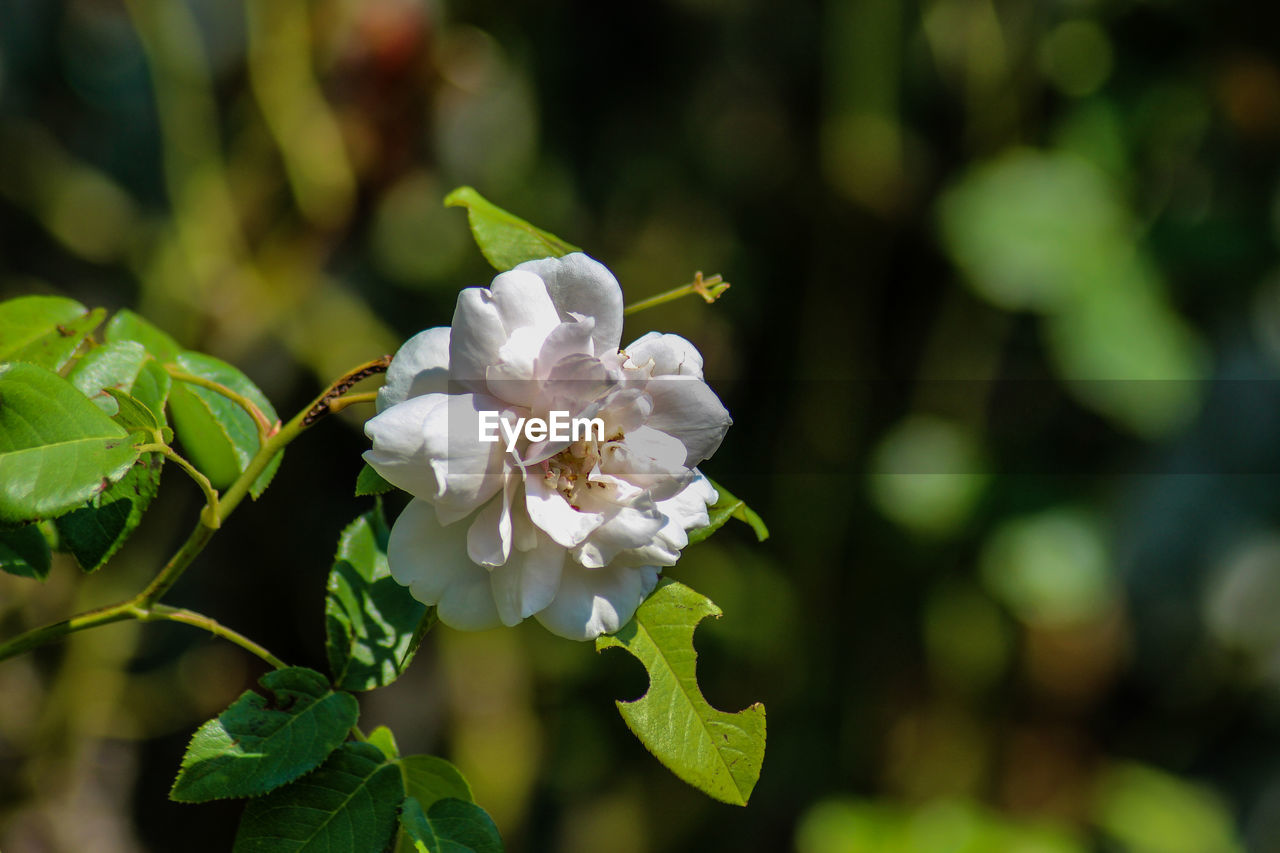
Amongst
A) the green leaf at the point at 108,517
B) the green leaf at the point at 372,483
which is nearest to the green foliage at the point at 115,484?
the green leaf at the point at 108,517

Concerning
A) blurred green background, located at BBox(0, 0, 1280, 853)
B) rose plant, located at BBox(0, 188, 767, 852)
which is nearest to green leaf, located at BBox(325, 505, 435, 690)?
rose plant, located at BBox(0, 188, 767, 852)

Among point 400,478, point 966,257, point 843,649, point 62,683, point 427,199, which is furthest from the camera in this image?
point 843,649

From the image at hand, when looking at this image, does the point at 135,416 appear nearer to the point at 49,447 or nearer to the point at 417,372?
the point at 49,447

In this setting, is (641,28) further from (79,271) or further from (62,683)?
(62,683)

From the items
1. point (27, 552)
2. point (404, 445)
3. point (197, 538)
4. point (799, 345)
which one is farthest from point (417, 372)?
Answer: point (799, 345)

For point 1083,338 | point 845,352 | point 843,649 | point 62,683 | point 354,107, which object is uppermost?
point 354,107

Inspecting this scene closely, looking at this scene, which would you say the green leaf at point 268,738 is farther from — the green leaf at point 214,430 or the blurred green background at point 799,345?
the blurred green background at point 799,345

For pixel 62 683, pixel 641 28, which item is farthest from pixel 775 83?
pixel 62 683
